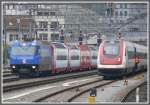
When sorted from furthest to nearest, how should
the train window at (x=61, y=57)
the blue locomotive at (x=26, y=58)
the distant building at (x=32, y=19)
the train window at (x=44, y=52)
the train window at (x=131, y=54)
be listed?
1. the distant building at (x=32, y=19)
2. the train window at (x=61, y=57)
3. the train window at (x=44, y=52)
4. the train window at (x=131, y=54)
5. the blue locomotive at (x=26, y=58)

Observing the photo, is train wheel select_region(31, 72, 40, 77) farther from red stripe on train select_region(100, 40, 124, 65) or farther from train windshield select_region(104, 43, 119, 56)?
train windshield select_region(104, 43, 119, 56)

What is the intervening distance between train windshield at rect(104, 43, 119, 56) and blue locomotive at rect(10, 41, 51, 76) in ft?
15.5

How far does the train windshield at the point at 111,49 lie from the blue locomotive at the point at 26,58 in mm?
4722

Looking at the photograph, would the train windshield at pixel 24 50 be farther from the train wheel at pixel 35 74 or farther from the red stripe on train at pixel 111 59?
the red stripe on train at pixel 111 59

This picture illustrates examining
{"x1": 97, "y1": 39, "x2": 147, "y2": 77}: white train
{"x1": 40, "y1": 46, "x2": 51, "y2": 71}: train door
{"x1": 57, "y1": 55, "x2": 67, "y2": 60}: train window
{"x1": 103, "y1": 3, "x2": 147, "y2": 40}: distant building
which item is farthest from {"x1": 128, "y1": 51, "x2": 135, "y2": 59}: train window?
{"x1": 103, "y1": 3, "x2": 147, "y2": 40}: distant building

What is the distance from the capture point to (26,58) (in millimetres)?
33188

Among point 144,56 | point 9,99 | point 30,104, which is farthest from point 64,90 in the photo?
point 144,56

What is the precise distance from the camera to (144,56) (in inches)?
1779

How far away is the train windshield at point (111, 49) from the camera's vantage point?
31.0 m

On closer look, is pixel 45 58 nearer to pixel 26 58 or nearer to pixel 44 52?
pixel 44 52

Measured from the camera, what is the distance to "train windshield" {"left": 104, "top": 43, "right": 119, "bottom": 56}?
102ft

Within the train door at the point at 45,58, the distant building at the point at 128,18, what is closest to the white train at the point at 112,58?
the train door at the point at 45,58

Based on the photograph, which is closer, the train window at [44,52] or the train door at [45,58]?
the train door at [45,58]

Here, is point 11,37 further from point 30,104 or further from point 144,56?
point 30,104
